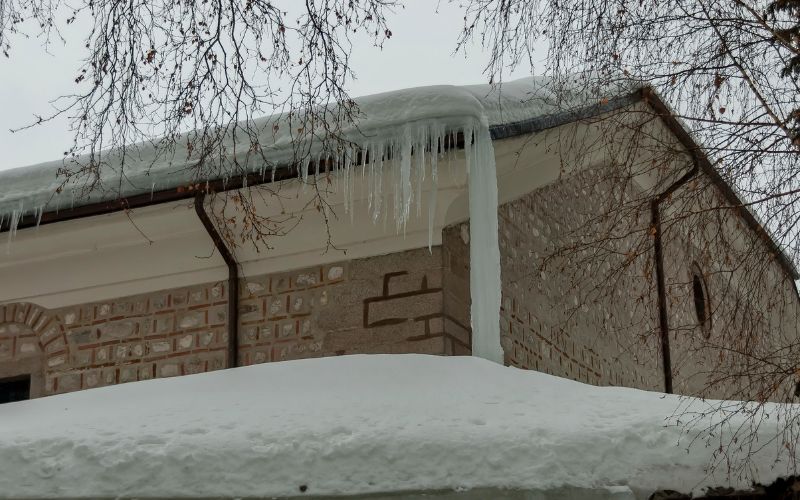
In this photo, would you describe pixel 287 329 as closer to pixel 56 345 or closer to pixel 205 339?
pixel 205 339

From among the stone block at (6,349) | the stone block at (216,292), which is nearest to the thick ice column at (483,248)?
the stone block at (216,292)

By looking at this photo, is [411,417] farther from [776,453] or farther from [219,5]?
[219,5]

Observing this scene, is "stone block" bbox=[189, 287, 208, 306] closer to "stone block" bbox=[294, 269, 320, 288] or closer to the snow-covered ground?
"stone block" bbox=[294, 269, 320, 288]

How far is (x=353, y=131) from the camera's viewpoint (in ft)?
20.0

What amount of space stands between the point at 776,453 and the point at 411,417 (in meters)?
1.42

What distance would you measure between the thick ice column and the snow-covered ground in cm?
98

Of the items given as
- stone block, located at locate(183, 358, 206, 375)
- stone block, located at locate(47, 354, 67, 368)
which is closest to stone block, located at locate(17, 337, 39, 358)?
stone block, located at locate(47, 354, 67, 368)

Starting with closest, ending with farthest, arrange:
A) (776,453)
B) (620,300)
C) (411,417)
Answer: (776,453) < (411,417) < (620,300)

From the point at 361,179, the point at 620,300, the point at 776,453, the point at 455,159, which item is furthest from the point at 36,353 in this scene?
the point at 776,453

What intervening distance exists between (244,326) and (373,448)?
2.43 metres

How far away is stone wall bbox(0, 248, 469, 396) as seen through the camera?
648cm

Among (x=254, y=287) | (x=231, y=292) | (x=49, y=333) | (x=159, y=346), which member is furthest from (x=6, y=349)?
(x=254, y=287)

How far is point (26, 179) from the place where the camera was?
693 centimetres

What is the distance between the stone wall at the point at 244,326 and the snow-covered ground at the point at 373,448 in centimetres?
132
